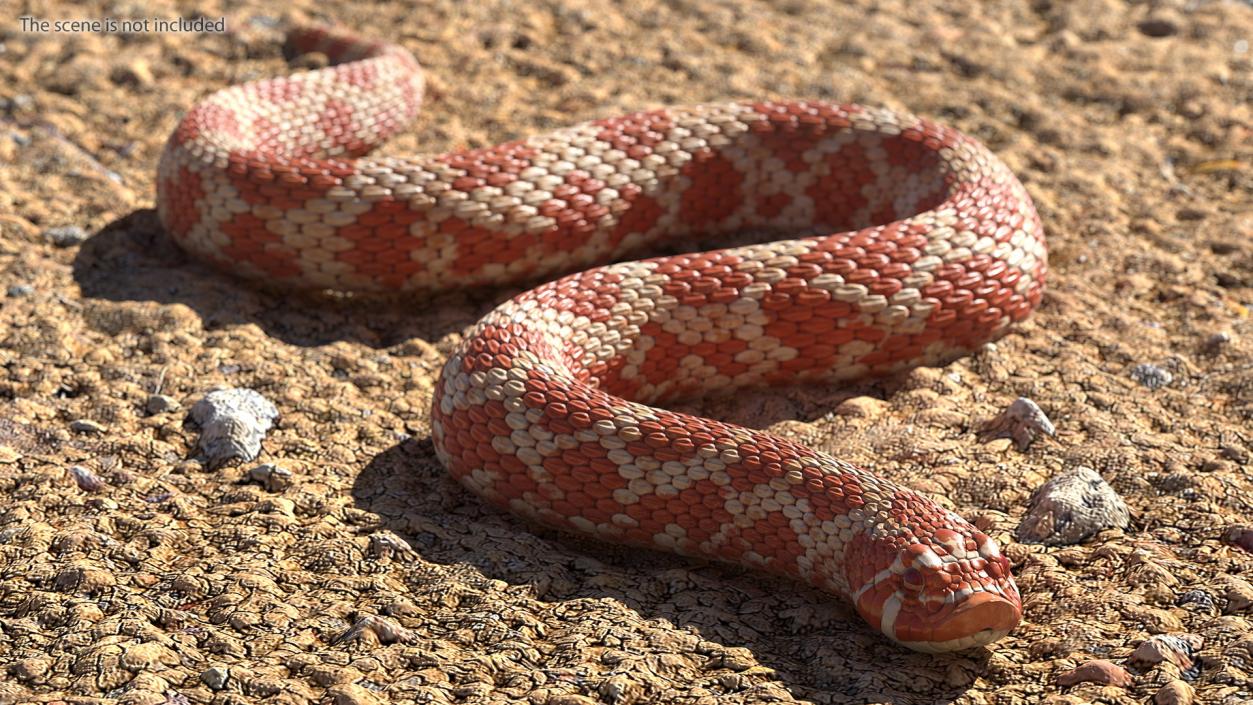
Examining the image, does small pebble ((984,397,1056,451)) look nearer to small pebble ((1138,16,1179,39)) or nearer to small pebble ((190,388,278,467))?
small pebble ((190,388,278,467))

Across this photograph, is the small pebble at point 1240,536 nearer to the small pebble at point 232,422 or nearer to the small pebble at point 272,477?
the small pebble at point 272,477

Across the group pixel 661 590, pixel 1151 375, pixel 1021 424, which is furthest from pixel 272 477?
pixel 1151 375

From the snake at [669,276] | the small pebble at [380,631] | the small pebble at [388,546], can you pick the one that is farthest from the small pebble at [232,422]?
the small pebble at [380,631]

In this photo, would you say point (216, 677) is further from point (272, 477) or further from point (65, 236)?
point (65, 236)

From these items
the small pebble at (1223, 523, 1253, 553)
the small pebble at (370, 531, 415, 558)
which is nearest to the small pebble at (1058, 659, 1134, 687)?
the small pebble at (1223, 523, 1253, 553)

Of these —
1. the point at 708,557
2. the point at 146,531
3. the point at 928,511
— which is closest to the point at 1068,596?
the point at 928,511

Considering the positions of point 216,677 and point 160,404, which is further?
point 160,404
